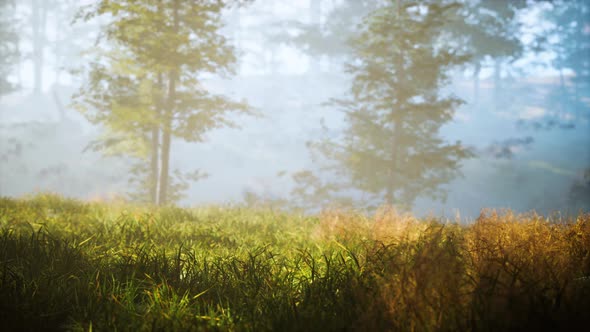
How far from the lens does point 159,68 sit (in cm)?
900

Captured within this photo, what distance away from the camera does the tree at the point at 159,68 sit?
8.96 metres

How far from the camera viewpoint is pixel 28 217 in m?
5.37

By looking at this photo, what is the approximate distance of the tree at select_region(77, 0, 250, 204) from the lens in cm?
896

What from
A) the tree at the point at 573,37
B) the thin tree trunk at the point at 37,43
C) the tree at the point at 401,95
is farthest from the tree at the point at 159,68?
the tree at the point at 573,37

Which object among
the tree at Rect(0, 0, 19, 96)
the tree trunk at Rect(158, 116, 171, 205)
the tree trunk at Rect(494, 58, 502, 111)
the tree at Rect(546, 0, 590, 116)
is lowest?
the tree trunk at Rect(158, 116, 171, 205)

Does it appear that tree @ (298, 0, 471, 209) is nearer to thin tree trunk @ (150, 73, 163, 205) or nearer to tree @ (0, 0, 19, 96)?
thin tree trunk @ (150, 73, 163, 205)

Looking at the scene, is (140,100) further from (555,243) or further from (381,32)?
(555,243)

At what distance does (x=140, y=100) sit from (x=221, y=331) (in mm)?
9623

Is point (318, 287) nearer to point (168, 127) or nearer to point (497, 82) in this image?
point (168, 127)

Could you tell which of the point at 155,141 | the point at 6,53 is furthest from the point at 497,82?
the point at 6,53

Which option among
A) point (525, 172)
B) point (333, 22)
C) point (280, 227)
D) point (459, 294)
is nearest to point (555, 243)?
point (459, 294)

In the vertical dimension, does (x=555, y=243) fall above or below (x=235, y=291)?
above

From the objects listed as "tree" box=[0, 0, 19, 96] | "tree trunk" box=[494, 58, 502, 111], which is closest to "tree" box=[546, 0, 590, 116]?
"tree trunk" box=[494, 58, 502, 111]

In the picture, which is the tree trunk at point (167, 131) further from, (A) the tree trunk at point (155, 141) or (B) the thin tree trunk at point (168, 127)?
(A) the tree trunk at point (155, 141)
